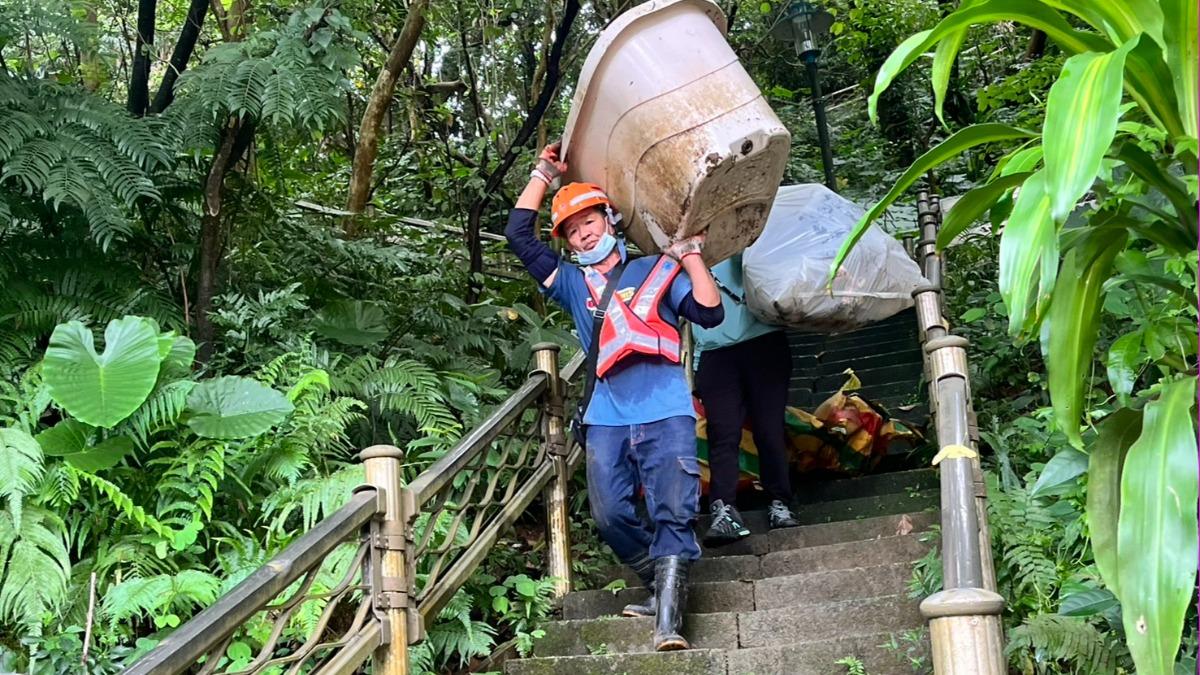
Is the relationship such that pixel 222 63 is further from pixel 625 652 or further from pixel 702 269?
pixel 625 652

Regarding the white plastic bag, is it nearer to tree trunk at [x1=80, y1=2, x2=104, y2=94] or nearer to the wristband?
the wristband

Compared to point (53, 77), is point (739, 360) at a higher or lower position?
lower

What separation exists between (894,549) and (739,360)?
1025 millimetres

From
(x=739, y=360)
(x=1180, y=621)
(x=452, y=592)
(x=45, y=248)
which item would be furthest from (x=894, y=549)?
(x=45, y=248)

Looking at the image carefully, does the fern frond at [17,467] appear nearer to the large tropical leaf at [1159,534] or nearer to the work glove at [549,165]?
the work glove at [549,165]

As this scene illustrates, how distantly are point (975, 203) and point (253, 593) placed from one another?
6.45ft

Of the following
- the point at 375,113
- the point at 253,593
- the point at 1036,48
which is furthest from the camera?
the point at 1036,48

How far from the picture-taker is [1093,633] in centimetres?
332

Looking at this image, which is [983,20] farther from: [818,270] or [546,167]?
[818,270]

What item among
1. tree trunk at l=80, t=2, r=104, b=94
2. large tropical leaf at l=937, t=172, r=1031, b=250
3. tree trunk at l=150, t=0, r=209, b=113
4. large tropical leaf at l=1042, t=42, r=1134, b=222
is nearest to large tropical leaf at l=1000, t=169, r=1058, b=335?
large tropical leaf at l=1042, t=42, r=1134, b=222

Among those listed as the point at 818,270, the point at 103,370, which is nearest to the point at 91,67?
the point at 103,370

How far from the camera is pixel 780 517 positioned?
15.7ft

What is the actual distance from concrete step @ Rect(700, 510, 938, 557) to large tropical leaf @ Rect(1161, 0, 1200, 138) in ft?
9.19

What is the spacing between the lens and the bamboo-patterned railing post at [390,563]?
3391 mm
